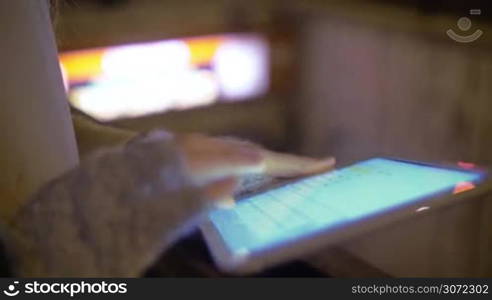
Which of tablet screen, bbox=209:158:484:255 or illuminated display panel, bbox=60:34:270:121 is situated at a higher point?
tablet screen, bbox=209:158:484:255

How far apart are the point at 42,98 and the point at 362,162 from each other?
0.74 ft

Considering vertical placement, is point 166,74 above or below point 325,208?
below

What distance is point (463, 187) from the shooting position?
0.36 meters

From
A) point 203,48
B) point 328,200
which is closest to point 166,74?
point 203,48

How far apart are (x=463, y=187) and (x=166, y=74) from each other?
1307 millimetres

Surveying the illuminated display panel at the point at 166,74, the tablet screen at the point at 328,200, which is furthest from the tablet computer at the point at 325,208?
the illuminated display panel at the point at 166,74

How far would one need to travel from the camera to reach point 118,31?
62.0 inches

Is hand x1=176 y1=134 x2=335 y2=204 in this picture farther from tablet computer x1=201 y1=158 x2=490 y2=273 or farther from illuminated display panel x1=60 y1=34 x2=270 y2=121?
illuminated display panel x1=60 y1=34 x2=270 y2=121

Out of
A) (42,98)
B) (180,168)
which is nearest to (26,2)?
(42,98)

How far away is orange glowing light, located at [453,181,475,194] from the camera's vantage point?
355mm

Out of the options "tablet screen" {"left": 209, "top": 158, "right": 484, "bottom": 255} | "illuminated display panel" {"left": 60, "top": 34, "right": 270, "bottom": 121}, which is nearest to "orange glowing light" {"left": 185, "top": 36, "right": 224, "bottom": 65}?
"illuminated display panel" {"left": 60, "top": 34, "right": 270, "bottom": 121}

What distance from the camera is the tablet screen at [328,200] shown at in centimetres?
31

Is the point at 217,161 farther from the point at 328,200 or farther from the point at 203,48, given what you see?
the point at 203,48

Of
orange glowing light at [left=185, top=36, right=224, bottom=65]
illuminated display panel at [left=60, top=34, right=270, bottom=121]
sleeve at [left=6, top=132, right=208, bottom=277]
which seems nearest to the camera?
sleeve at [left=6, top=132, right=208, bottom=277]
